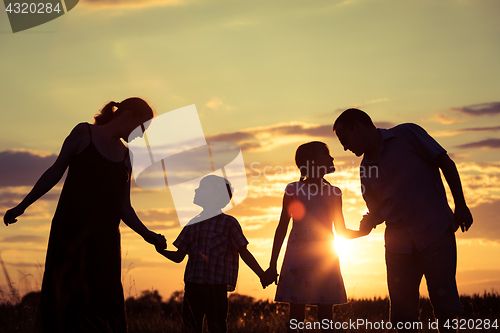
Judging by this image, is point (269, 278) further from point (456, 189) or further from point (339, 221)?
point (456, 189)

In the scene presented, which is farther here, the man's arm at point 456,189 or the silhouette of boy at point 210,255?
the silhouette of boy at point 210,255

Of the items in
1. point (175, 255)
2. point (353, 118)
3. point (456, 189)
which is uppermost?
point (353, 118)

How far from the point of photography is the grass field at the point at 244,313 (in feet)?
18.6

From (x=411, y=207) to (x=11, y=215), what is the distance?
3.31 meters

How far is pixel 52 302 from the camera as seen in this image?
157 inches

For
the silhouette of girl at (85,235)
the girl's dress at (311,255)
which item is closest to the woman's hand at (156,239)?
the silhouette of girl at (85,235)

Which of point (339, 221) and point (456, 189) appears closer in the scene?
point (456, 189)

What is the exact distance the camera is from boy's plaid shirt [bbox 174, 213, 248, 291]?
16.1ft

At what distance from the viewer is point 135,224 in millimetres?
4652

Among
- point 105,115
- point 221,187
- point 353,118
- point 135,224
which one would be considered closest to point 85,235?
point 135,224

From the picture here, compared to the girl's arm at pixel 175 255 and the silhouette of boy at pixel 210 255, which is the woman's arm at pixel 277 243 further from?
the girl's arm at pixel 175 255

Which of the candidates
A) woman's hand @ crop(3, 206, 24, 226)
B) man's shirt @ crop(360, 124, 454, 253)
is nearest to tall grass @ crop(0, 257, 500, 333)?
woman's hand @ crop(3, 206, 24, 226)

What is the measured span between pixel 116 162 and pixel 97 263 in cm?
88

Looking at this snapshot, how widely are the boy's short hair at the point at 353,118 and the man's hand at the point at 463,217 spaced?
3.61 ft
